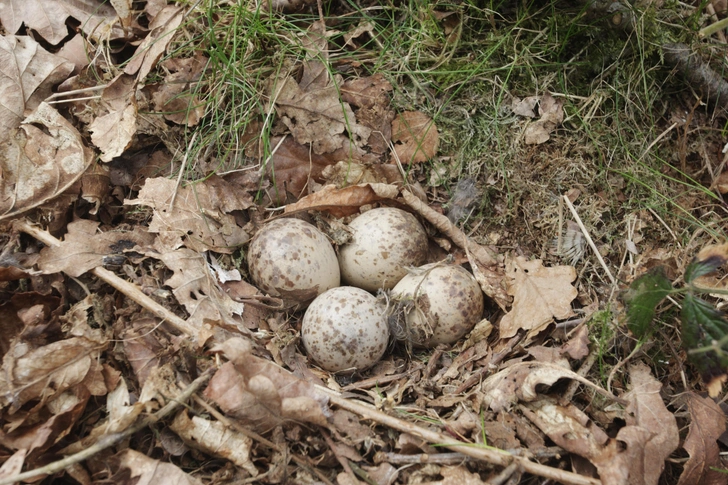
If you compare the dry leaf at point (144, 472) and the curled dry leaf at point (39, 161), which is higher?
the curled dry leaf at point (39, 161)

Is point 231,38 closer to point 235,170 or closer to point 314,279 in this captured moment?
point 235,170

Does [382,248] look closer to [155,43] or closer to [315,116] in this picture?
[315,116]

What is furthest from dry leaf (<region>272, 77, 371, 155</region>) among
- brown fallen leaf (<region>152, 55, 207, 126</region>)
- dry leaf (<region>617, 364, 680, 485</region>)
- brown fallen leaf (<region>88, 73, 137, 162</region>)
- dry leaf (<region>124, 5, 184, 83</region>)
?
dry leaf (<region>617, 364, 680, 485</region>)

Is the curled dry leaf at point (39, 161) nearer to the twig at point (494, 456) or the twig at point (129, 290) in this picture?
the twig at point (129, 290)

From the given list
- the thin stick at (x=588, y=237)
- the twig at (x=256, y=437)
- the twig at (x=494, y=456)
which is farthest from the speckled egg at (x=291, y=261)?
the thin stick at (x=588, y=237)

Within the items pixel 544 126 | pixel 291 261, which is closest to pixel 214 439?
pixel 291 261

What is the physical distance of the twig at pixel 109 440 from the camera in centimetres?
180

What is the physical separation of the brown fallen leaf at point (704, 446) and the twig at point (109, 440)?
6.09 ft

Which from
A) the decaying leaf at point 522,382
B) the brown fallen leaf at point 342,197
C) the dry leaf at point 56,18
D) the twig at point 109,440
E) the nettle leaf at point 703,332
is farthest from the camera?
the dry leaf at point 56,18

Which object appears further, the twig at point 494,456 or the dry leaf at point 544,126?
the dry leaf at point 544,126

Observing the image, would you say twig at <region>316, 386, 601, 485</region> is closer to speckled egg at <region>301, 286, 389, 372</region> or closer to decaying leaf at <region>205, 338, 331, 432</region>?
decaying leaf at <region>205, 338, 331, 432</region>

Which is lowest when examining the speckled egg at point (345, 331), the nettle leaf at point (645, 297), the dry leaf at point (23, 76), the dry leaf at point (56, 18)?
the speckled egg at point (345, 331)

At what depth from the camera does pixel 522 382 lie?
2328 millimetres

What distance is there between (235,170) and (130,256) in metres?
0.73
